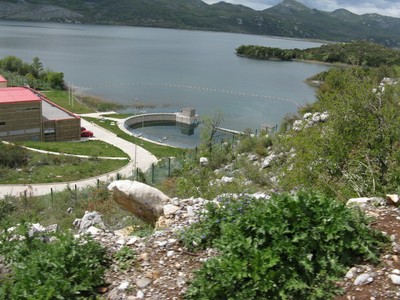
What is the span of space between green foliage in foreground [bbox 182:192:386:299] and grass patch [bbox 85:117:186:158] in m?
29.3

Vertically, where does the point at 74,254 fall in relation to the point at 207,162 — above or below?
above

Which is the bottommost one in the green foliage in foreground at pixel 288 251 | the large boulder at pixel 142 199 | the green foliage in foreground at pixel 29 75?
the green foliage in foreground at pixel 29 75

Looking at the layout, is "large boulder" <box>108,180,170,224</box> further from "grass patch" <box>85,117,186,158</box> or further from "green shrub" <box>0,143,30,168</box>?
"grass patch" <box>85,117,186,158</box>

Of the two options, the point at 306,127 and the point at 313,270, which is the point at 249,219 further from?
the point at 306,127

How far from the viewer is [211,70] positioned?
101m

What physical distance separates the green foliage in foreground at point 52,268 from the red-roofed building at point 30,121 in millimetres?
36164

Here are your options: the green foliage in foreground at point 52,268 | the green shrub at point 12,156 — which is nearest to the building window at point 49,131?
the green shrub at point 12,156

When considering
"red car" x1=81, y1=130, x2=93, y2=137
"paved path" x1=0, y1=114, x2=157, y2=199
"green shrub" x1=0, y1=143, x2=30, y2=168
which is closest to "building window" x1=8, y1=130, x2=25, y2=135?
"red car" x1=81, y1=130, x2=93, y2=137

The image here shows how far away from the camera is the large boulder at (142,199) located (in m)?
8.40

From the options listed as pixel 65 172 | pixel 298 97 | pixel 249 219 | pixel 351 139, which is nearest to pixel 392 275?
pixel 249 219

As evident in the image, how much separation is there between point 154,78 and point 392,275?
8169 centimetres

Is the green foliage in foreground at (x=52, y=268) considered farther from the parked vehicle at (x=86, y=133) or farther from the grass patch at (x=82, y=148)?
the parked vehicle at (x=86, y=133)

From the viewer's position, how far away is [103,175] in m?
29.0

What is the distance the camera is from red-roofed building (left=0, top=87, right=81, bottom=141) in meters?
39.0
